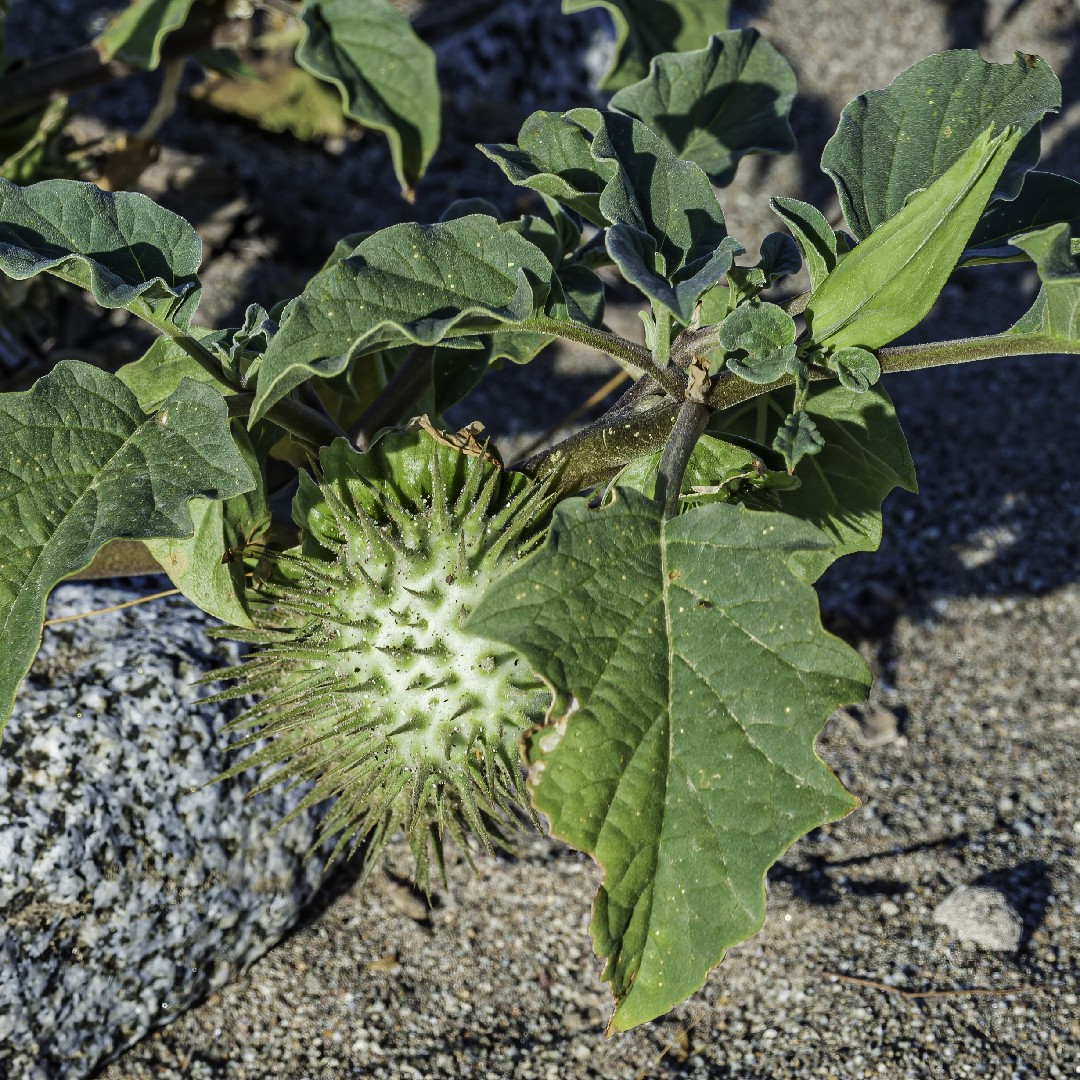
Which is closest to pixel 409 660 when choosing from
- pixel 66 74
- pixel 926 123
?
pixel 926 123

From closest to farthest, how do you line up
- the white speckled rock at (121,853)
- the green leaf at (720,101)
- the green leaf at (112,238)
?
the green leaf at (112,238), the white speckled rock at (121,853), the green leaf at (720,101)

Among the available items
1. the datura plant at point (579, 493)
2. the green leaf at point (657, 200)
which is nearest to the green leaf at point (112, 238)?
the datura plant at point (579, 493)

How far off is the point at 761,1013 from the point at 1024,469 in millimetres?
1276

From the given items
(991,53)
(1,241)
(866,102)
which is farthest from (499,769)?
(991,53)

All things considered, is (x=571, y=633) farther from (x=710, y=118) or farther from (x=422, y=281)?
(x=710, y=118)

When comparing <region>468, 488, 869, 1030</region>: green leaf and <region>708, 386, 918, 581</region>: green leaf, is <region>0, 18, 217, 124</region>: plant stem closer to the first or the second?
<region>708, 386, 918, 581</region>: green leaf

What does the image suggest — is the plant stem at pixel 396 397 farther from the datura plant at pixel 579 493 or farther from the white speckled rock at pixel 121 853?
the white speckled rock at pixel 121 853

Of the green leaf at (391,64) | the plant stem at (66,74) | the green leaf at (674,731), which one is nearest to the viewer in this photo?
the green leaf at (674,731)

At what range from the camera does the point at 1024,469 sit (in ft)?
7.69

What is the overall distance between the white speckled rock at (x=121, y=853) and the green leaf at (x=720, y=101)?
3.15 ft

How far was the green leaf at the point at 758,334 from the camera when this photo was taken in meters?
1.19

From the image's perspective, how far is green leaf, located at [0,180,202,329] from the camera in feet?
4.07

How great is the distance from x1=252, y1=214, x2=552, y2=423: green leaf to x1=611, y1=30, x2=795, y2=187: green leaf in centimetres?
54

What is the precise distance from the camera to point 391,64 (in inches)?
74.0
